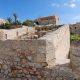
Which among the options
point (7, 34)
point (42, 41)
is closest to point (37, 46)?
point (42, 41)

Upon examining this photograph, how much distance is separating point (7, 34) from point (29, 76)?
36.3 feet

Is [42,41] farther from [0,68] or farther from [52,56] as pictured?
[0,68]

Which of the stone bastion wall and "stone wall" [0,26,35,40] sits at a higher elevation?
"stone wall" [0,26,35,40]

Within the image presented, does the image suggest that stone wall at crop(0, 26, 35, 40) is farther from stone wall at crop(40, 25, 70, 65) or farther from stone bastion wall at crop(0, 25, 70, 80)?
stone bastion wall at crop(0, 25, 70, 80)

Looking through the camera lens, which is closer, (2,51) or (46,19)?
(2,51)

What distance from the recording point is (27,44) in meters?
5.86

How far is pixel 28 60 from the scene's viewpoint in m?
5.85

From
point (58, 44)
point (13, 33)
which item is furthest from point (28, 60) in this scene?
point (13, 33)

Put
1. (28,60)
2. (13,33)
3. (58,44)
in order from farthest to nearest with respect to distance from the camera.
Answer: (13,33), (58,44), (28,60)

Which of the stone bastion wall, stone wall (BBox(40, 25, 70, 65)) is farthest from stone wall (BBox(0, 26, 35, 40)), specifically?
the stone bastion wall

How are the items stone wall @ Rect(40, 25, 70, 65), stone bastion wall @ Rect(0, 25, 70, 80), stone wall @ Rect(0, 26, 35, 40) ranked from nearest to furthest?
1. stone bastion wall @ Rect(0, 25, 70, 80)
2. stone wall @ Rect(40, 25, 70, 65)
3. stone wall @ Rect(0, 26, 35, 40)

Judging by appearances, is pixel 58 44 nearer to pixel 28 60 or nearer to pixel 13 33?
pixel 28 60

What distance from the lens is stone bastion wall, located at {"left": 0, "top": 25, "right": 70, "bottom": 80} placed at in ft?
18.8

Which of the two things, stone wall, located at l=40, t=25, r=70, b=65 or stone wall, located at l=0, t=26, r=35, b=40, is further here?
stone wall, located at l=0, t=26, r=35, b=40
